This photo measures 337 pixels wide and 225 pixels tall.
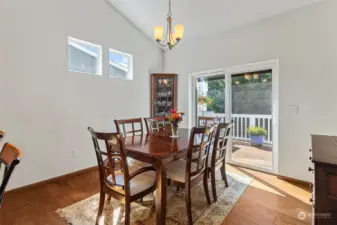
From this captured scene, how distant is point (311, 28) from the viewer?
Answer: 259 cm

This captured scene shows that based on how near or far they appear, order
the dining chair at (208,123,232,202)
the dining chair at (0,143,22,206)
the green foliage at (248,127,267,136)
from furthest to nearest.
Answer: the green foliage at (248,127,267,136) → the dining chair at (208,123,232,202) → the dining chair at (0,143,22,206)

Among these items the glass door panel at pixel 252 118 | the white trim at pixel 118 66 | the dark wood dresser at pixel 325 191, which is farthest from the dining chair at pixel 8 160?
the glass door panel at pixel 252 118

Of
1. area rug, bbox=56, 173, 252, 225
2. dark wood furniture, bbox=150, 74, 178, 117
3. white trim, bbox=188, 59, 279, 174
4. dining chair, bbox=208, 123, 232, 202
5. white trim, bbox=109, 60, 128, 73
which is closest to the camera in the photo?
area rug, bbox=56, 173, 252, 225

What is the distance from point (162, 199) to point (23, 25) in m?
2.98

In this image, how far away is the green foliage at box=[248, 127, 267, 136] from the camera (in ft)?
10.8

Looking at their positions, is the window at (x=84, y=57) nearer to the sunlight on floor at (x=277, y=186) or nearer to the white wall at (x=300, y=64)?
the white wall at (x=300, y=64)

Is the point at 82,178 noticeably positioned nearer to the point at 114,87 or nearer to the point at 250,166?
the point at 114,87

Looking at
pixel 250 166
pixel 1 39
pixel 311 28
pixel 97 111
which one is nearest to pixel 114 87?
pixel 97 111

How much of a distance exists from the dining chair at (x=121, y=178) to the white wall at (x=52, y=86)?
1570 mm

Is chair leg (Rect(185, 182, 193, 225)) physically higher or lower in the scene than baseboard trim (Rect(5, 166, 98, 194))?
higher

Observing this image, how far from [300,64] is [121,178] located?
2947 mm

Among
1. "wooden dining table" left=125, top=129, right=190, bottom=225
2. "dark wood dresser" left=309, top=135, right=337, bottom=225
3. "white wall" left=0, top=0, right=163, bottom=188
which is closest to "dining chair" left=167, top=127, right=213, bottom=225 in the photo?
"wooden dining table" left=125, top=129, right=190, bottom=225

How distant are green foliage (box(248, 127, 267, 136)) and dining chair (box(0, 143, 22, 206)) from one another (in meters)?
3.42

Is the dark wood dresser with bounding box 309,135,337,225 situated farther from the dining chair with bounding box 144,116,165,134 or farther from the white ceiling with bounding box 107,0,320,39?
the white ceiling with bounding box 107,0,320,39
